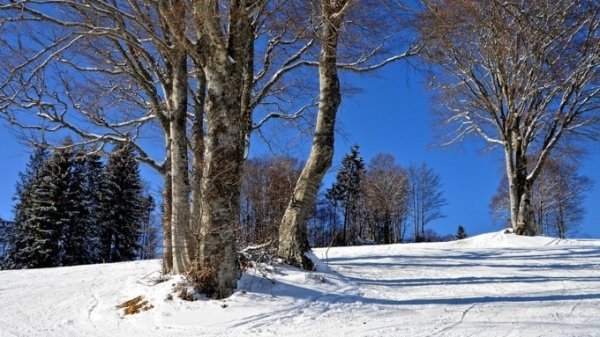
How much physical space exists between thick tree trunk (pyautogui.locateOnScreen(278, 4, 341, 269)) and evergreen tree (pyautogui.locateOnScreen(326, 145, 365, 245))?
103 feet

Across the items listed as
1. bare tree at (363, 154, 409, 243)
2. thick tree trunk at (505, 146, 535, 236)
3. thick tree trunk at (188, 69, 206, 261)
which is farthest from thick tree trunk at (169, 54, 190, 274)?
bare tree at (363, 154, 409, 243)

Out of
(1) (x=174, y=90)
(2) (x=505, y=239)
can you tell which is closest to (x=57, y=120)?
(1) (x=174, y=90)

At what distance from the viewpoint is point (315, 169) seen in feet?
24.8

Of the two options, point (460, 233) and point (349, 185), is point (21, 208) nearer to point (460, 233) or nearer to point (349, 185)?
point (349, 185)

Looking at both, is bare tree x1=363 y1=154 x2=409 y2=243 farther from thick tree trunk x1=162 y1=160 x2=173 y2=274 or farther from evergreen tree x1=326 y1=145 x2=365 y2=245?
thick tree trunk x1=162 y1=160 x2=173 y2=274

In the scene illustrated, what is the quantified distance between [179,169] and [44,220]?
24.5m

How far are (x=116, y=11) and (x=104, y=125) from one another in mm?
3322

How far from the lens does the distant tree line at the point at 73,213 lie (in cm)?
2699

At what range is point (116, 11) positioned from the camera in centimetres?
671

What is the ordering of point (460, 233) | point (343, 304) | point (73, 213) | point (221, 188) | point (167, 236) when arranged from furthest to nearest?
1. point (460, 233)
2. point (73, 213)
3. point (167, 236)
4. point (221, 188)
5. point (343, 304)

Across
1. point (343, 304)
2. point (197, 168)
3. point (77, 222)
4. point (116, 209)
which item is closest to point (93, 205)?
point (116, 209)

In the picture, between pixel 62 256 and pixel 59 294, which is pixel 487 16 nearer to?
pixel 59 294

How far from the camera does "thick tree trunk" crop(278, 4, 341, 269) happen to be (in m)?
7.09

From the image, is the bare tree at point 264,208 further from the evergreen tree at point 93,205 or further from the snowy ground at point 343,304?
the evergreen tree at point 93,205
